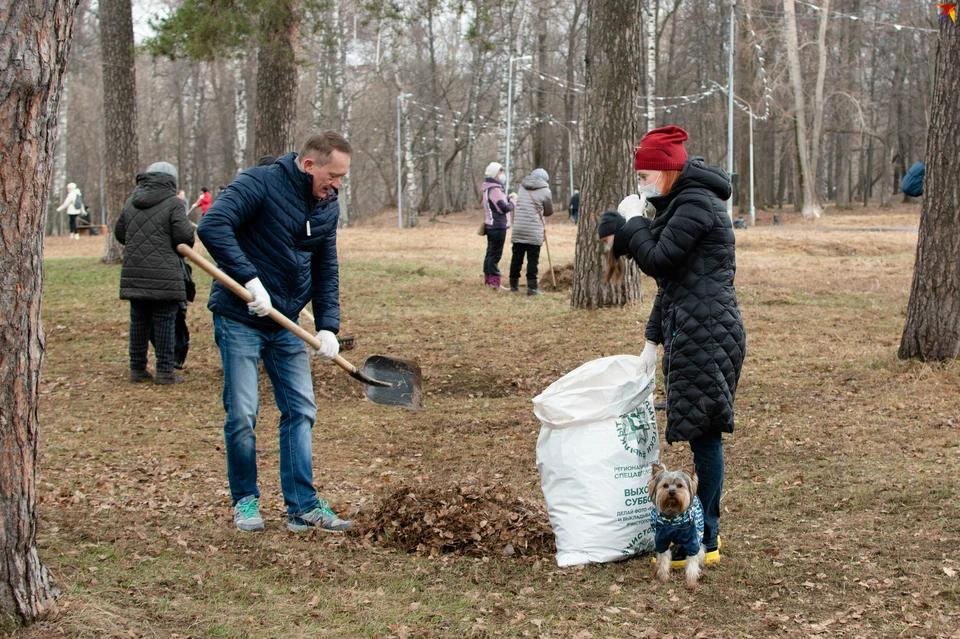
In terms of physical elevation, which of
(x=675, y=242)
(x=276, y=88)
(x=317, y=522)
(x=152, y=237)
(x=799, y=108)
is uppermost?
(x=799, y=108)

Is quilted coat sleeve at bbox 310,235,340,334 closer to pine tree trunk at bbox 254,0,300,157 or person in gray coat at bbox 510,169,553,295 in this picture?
pine tree trunk at bbox 254,0,300,157

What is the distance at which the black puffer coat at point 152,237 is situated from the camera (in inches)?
314

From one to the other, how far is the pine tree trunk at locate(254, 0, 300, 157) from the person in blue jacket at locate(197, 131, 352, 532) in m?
5.78

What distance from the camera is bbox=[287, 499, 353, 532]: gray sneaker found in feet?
14.9

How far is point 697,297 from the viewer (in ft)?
12.8

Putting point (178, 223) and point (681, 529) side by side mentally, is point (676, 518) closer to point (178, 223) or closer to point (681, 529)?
point (681, 529)

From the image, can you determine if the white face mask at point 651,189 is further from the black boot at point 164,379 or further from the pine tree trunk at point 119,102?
the pine tree trunk at point 119,102

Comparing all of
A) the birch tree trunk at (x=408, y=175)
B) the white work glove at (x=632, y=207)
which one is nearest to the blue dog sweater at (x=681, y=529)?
the white work glove at (x=632, y=207)

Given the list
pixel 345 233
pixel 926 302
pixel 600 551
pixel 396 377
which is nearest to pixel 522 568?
pixel 600 551

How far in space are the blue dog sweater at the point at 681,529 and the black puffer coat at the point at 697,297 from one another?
1.04ft

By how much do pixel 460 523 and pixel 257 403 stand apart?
1.11 meters

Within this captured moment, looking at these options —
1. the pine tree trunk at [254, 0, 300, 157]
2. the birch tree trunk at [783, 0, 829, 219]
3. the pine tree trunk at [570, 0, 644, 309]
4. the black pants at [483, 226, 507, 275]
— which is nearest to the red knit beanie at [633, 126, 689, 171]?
the pine tree trunk at [570, 0, 644, 309]

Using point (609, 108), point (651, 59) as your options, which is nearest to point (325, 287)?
point (609, 108)

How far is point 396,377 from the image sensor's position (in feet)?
17.2
